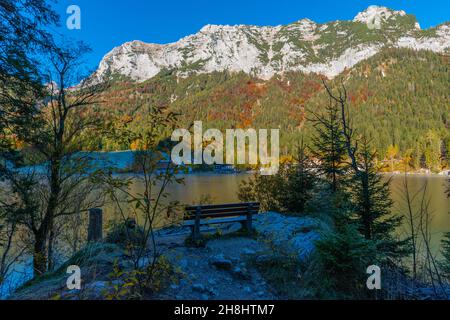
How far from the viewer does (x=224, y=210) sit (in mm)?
6398

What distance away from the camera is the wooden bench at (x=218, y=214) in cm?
591

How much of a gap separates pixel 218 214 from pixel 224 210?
21 cm

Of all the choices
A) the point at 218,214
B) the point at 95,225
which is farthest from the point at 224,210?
the point at 95,225

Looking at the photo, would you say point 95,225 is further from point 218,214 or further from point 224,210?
point 224,210

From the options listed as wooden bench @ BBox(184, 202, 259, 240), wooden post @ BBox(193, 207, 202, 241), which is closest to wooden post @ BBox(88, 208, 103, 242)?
wooden bench @ BBox(184, 202, 259, 240)

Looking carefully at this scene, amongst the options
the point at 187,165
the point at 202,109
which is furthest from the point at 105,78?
the point at 202,109

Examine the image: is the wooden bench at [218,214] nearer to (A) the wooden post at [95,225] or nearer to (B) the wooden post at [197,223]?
(B) the wooden post at [197,223]

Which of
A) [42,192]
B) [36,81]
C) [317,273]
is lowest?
[317,273]

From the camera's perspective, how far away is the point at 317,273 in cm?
412

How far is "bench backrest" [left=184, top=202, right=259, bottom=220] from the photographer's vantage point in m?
6.02

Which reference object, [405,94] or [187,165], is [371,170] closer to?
[187,165]

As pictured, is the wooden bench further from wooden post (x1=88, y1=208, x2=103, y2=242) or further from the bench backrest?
wooden post (x1=88, y1=208, x2=103, y2=242)
